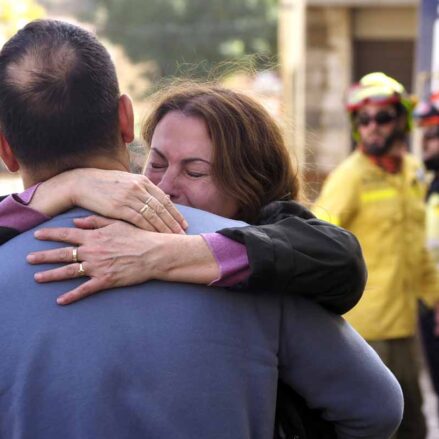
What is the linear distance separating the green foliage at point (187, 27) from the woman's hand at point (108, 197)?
3277 centimetres

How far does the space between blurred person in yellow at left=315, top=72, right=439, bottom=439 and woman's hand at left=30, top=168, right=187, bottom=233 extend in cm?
297

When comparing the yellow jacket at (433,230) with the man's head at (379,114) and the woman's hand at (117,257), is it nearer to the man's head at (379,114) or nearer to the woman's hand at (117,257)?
the man's head at (379,114)

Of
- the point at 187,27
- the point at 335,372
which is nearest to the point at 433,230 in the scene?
the point at 335,372

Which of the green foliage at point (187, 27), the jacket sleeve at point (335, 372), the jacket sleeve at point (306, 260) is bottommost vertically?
the green foliage at point (187, 27)

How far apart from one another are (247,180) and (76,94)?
0.63 m

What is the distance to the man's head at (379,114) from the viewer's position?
5395 millimetres

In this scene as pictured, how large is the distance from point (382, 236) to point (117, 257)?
3410 millimetres

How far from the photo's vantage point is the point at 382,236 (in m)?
5.16

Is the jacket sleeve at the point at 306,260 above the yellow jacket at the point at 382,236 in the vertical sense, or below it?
above

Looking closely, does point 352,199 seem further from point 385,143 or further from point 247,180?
point 247,180

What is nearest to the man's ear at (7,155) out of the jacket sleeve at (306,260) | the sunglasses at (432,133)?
the jacket sleeve at (306,260)

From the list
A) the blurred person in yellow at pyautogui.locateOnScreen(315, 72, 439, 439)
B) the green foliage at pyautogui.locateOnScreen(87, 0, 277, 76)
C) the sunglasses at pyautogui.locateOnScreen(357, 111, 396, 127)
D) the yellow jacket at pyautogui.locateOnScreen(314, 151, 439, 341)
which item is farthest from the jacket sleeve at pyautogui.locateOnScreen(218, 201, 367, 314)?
the green foliage at pyautogui.locateOnScreen(87, 0, 277, 76)

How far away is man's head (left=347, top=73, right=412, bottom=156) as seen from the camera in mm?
5395

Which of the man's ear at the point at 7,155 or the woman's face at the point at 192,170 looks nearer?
the man's ear at the point at 7,155
